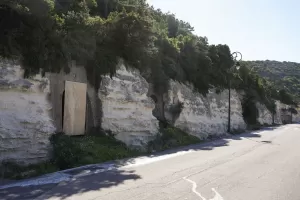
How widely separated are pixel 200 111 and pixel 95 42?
15.1 metres

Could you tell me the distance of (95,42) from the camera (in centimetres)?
1614

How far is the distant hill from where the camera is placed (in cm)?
12519

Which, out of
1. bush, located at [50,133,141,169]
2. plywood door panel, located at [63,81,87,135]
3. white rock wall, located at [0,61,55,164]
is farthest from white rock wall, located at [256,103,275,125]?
white rock wall, located at [0,61,55,164]

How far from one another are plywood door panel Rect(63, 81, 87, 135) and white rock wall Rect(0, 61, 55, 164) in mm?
1698

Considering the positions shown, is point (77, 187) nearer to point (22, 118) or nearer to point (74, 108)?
point (22, 118)

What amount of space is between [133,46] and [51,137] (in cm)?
721

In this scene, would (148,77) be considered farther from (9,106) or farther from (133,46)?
(9,106)

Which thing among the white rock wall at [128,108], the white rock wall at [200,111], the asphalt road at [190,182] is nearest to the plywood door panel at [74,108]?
the white rock wall at [128,108]

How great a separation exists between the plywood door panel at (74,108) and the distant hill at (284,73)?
111 meters

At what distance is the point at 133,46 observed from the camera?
18328mm

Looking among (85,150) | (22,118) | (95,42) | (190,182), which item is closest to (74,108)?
(85,150)

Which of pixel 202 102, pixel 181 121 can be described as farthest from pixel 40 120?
pixel 202 102

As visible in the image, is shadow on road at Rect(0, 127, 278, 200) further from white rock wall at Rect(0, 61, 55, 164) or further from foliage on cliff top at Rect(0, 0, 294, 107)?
foliage on cliff top at Rect(0, 0, 294, 107)

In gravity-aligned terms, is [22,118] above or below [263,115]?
above
